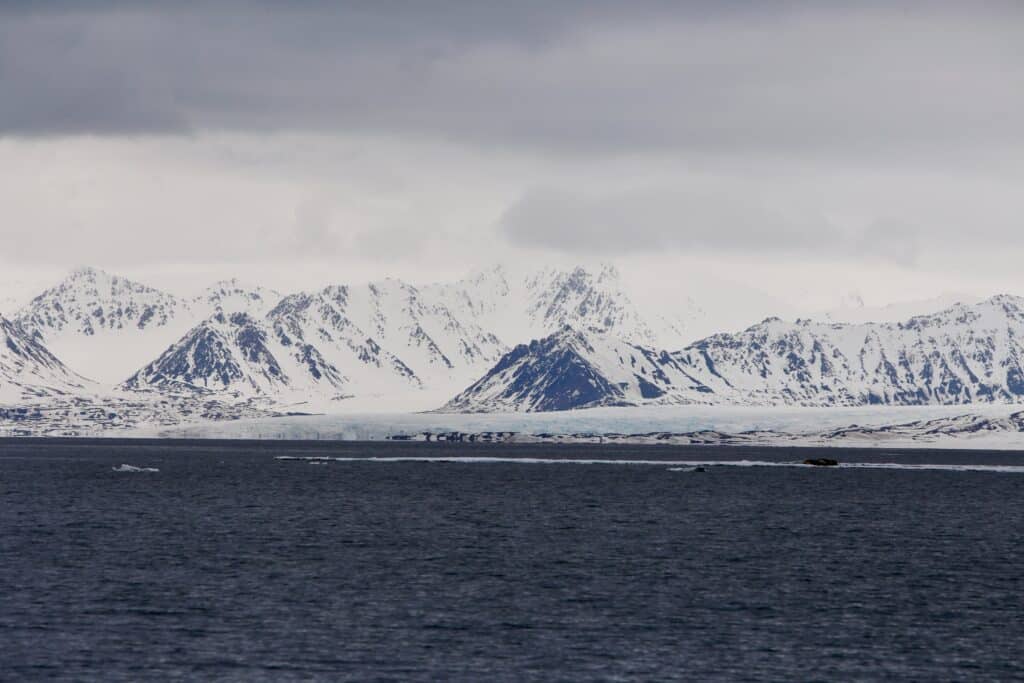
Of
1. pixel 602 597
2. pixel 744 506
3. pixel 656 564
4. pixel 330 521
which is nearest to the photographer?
pixel 602 597

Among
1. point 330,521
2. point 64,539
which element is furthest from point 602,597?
point 330,521

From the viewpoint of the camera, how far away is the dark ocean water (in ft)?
241

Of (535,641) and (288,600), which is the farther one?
(288,600)

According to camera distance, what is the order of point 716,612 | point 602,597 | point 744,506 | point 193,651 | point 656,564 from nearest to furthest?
1. point 193,651
2. point 716,612
3. point 602,597
4. point 656,564
5. point 744,506

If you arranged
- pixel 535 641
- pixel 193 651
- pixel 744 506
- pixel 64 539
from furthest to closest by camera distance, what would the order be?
pixel 744 506, pixel 64 539, pixel 535 641, pixel 193 651

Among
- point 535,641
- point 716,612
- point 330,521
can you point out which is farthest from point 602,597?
point 330,521

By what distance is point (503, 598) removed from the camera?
96438 millimetres

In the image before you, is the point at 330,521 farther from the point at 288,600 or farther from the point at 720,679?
the point at 720,679

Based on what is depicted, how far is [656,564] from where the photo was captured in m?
117

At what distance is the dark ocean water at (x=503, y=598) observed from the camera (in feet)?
241

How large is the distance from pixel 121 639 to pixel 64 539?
54752mm

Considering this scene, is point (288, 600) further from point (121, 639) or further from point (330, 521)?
point (330, 521)

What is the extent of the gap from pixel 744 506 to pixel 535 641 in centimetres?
11252

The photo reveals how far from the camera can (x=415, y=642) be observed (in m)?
79.1
